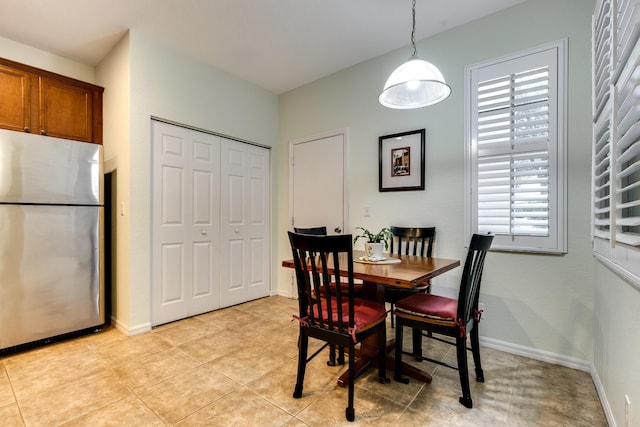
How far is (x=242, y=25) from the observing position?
2.71 meters

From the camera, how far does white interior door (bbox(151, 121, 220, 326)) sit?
298cm

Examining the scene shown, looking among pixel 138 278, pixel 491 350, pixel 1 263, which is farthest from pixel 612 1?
pixel 1 263

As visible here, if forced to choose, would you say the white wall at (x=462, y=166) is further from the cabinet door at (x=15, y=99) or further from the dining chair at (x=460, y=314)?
the cabinet door at (x=15, y=99)

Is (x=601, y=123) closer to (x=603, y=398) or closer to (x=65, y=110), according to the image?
(x=603, y=398)

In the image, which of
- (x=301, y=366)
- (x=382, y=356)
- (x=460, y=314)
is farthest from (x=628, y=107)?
(x=301, y=366)

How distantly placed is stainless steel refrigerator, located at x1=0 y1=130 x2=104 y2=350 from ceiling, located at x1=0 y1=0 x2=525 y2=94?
105 cm

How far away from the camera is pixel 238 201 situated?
3.69m

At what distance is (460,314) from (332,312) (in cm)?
72

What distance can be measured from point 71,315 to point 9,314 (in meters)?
0.39

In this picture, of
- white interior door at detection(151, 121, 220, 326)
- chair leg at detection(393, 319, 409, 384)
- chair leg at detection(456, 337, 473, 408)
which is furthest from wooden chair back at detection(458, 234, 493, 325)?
white interior door at detection(151, 121, 220, 326)

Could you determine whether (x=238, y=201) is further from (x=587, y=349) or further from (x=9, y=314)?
(x=587, y=349)

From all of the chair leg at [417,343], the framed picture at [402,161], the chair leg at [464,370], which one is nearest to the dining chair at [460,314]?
the chair leg at [464,370]

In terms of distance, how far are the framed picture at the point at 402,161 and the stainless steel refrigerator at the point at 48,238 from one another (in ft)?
8.86

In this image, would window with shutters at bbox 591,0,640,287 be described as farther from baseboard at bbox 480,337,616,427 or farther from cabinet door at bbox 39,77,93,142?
cabinet door at bbox 39,77,93,142
